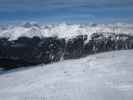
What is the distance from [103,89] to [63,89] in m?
1.93

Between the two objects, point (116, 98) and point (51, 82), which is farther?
point (51, 82)

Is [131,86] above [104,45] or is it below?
above

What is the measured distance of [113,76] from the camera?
14305 mm

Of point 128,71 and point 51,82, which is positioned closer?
→ point 51,82

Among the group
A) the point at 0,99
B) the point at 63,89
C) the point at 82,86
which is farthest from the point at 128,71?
the point at 0,99

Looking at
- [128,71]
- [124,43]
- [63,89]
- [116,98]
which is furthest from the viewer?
[124,43]

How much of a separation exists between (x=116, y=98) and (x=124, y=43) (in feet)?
557

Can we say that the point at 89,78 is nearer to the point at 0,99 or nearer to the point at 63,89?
the point at 63,89

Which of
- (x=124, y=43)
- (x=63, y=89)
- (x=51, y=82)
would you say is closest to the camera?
(x=63, y=89)

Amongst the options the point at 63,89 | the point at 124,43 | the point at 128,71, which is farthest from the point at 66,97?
the point at 124,43

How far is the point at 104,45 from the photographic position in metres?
189

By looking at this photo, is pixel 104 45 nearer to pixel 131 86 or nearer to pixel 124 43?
pixel 124 43

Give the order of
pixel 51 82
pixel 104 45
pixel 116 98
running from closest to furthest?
pixel 116 98, pixel 51 82, pixel 104 45

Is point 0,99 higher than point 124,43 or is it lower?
higher
